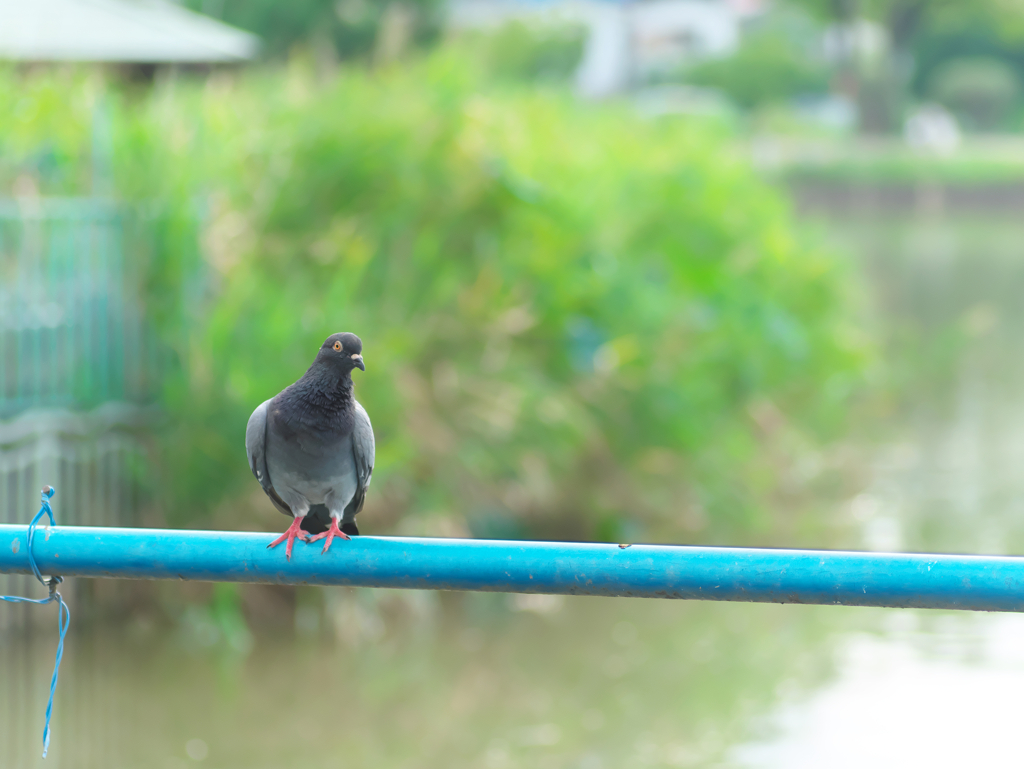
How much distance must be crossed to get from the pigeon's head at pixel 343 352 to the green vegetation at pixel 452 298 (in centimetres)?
367

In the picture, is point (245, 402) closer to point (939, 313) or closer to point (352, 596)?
point (352, 596)

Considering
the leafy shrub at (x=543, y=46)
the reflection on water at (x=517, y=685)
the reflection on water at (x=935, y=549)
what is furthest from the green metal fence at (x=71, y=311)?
the leafy shrub at (x=543, y=46)

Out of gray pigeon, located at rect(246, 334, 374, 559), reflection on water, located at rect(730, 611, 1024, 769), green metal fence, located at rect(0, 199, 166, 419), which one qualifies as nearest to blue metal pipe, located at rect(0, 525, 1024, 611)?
gray pigeon, located at rect(246, 334, 374, 559)

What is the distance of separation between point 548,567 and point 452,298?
17.6 ft

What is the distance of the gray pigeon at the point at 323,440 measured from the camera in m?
2.57

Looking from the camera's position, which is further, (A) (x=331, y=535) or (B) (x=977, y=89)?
(B) (x=977, y=89)

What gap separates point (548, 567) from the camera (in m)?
1.74

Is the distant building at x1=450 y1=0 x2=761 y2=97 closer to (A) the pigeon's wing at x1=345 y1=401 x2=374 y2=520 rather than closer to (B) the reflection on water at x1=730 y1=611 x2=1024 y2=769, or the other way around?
(B) the reflection on water at x1=730 y1=611 x2=1024 y2=769

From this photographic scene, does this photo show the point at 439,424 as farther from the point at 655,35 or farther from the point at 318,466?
the point at 655,35

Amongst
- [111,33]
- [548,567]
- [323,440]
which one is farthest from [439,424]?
[111,33]

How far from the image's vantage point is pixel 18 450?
6.34 metres

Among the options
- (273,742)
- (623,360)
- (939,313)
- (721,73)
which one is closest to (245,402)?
(273,742)

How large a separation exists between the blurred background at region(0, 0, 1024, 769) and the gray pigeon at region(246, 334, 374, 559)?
3.16 meters

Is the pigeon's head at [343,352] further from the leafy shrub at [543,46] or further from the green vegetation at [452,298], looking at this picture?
the leafy shrub at [543,46]
